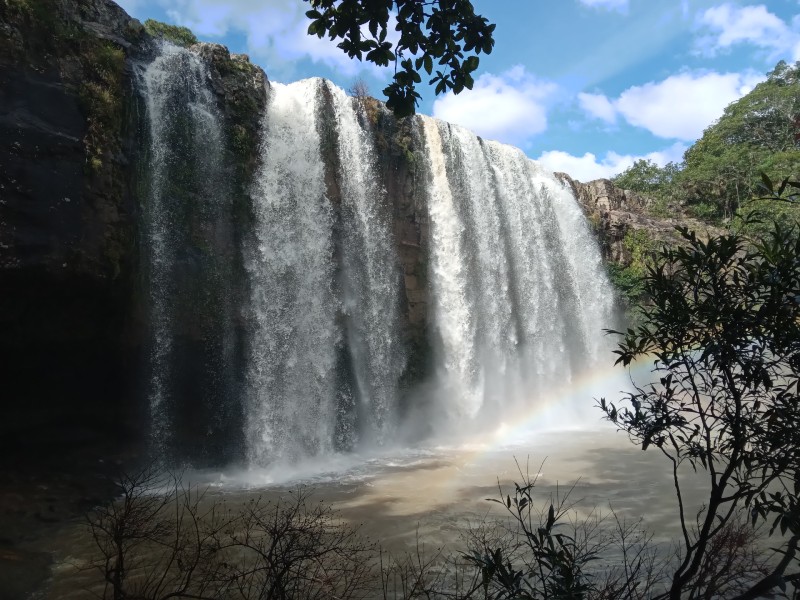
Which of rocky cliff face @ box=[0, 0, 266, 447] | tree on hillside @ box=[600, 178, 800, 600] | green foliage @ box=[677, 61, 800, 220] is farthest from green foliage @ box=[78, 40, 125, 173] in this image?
green foliage @ box=[677, 61, 800, 220]

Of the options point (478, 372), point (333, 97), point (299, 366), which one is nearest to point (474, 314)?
point (478, 372)

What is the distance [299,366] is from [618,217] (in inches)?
747

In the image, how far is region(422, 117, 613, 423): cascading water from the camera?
18.1 meters

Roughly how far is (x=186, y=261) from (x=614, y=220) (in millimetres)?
20506

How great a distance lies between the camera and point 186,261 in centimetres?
1295

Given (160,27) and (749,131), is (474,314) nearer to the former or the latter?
(160,27)

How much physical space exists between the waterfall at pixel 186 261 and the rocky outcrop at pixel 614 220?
16932 mm

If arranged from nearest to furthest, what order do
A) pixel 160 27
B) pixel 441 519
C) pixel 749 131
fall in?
pixel 441 519 → pixel 160 27 → pixel 749 131

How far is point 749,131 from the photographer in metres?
39.9

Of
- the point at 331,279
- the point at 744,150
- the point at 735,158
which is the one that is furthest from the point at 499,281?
the point at 744,150

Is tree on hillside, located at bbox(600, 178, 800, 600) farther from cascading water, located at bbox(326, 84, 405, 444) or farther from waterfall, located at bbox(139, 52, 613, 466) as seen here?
cascading water, located at bbox(326, 84, 405, 444)

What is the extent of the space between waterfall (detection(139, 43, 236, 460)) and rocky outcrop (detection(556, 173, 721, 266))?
1693 cm

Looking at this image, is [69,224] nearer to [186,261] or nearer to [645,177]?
[186,261]

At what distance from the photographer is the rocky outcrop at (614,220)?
25875mm
